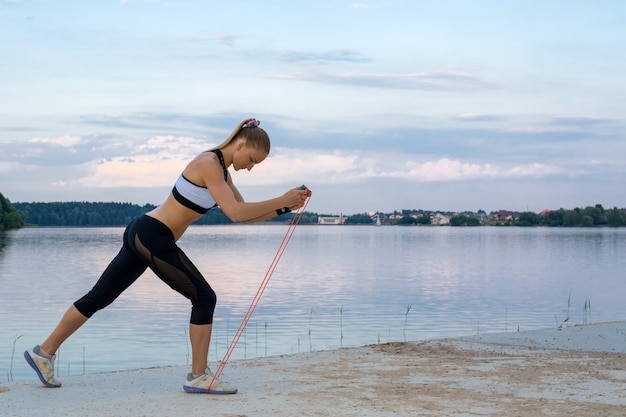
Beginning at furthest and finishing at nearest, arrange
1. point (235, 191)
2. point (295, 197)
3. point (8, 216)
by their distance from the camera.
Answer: point (8, 216), point (235, 191), point (295, 197)

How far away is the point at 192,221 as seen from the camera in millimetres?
6742

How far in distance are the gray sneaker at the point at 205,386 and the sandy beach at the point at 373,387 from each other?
0.36ft

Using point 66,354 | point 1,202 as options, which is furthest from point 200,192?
point 1,202

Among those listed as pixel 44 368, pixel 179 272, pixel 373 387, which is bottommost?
pixel 373 387

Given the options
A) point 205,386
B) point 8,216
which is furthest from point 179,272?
point 8,216

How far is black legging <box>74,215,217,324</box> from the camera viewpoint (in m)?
6.64

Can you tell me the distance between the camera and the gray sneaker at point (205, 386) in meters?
6.67

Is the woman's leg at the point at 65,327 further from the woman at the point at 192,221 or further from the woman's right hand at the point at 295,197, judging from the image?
the woman's right hand at the point at 295,197

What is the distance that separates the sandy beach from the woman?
399 millimetres

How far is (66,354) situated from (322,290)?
15409mm

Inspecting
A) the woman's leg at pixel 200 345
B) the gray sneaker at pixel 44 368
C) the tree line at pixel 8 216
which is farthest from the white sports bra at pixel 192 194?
the tree line at pixel 8 216

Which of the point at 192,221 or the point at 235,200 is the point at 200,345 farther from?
the point at 235,200

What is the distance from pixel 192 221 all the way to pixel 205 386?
4.08 ft

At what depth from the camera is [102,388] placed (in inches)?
273
